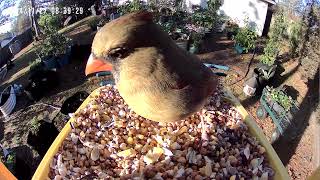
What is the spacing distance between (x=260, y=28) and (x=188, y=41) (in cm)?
160

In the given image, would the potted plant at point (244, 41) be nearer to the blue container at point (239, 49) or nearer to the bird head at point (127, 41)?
the blue container at point (239, 49)

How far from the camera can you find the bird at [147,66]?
1.22 meters

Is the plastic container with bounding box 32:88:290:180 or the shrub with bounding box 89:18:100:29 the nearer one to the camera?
the plastic container with bounding box 32:88:290:180

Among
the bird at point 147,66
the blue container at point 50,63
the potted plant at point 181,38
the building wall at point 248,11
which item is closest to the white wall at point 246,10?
the building wall at point 248,11

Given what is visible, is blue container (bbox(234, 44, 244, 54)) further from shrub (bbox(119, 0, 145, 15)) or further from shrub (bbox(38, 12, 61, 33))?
shrub (bbox(38, 12, 61, 33))

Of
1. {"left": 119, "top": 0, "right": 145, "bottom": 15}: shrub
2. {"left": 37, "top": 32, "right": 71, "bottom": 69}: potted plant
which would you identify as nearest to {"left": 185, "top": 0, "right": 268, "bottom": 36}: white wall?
{"left": 119, "top": 0, "right": 145, "bottom": 15}: shrub

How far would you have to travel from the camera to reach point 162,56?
1.30 meters

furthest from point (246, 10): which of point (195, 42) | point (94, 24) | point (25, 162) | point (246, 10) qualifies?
point (25, 162)

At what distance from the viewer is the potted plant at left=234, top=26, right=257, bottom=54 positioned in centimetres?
666

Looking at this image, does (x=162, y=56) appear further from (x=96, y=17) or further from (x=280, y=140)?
(x=96, y=17)

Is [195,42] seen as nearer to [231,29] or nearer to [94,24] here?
[231,29]

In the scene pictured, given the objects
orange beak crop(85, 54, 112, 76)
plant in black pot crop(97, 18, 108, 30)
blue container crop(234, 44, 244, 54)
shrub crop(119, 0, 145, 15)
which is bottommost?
blue container crop(234, 44, 244, 54)

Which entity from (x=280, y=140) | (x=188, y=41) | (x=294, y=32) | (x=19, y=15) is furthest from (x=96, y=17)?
(x=280, y=140)
